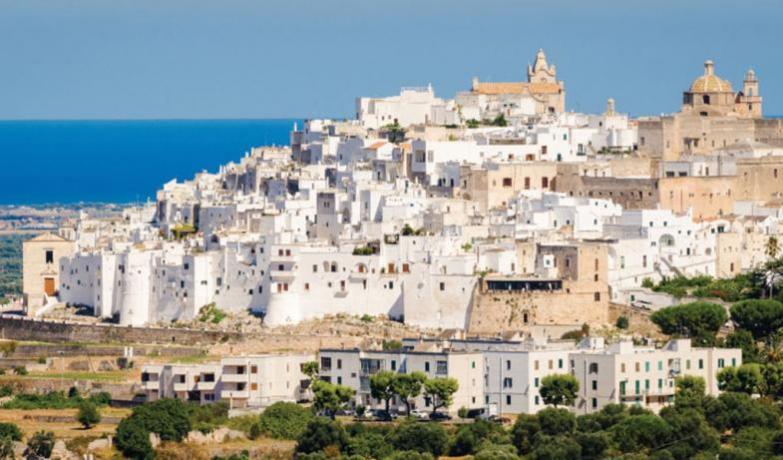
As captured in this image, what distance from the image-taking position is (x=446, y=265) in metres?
74.8

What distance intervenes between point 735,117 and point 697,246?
12.2m

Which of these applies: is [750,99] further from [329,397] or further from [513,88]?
[329,397]

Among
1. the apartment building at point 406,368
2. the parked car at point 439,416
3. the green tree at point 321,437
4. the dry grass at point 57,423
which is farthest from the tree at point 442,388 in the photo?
the dry grass at point 57,423

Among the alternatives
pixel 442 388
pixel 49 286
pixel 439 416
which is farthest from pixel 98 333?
pixel 442 388

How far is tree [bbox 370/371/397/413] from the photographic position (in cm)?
6781

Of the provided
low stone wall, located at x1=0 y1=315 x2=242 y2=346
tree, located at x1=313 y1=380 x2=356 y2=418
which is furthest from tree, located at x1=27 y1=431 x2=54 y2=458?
low stone wall, located at x1=0 y1=315 x2=242 y2=346

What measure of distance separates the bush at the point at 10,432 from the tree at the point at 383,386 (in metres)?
8.44

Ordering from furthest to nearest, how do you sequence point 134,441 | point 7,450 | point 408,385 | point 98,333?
1. point 98,333
2. point 408,385
3. point 134,441
4. point 7,450

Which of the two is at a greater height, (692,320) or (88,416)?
(692,320)

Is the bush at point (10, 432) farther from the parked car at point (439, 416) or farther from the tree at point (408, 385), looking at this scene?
the parked car at point (439, 416)

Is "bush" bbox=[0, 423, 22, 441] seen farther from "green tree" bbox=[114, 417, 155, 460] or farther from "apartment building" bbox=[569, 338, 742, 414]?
"apartment building" bbox=[569, 338, 742, 414]

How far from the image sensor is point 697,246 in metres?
78.2

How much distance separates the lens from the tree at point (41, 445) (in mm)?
66375

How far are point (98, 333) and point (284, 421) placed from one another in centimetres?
1305
